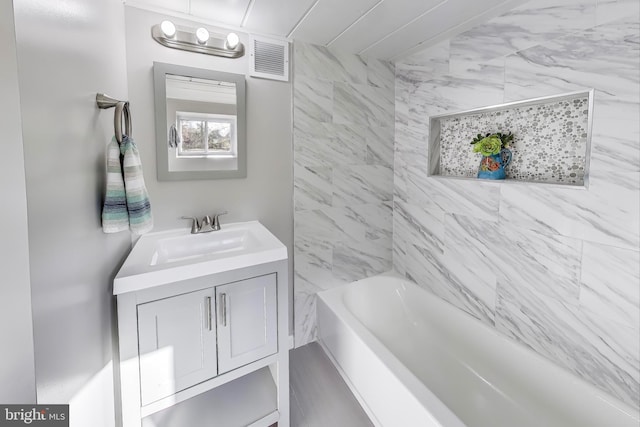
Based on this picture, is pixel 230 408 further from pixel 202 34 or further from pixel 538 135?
pixel 538 135

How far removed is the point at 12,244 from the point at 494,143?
216 centimetres

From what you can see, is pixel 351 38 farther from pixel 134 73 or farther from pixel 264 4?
pixel 134 73

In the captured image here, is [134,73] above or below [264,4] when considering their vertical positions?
below

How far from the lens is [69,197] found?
2.87 feet

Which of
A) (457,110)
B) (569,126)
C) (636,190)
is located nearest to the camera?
(636,190)

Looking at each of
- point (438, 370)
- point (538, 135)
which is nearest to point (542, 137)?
point (538, 135)

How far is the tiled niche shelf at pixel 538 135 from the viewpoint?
58.3 inches

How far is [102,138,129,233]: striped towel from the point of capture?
3.62 ft

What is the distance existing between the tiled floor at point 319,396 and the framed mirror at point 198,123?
57.6 inches

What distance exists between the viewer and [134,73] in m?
1.62

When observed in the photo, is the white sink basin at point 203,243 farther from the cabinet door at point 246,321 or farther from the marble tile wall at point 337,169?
the marble tile wall at point 337,169

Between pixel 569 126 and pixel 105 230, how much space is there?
2.29 m

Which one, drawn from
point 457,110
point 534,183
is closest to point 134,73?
point 457,110

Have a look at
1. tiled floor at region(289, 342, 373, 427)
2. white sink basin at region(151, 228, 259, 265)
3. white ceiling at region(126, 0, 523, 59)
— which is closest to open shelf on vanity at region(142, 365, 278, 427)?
tiled floor at region(289, 342, 373, 427)
